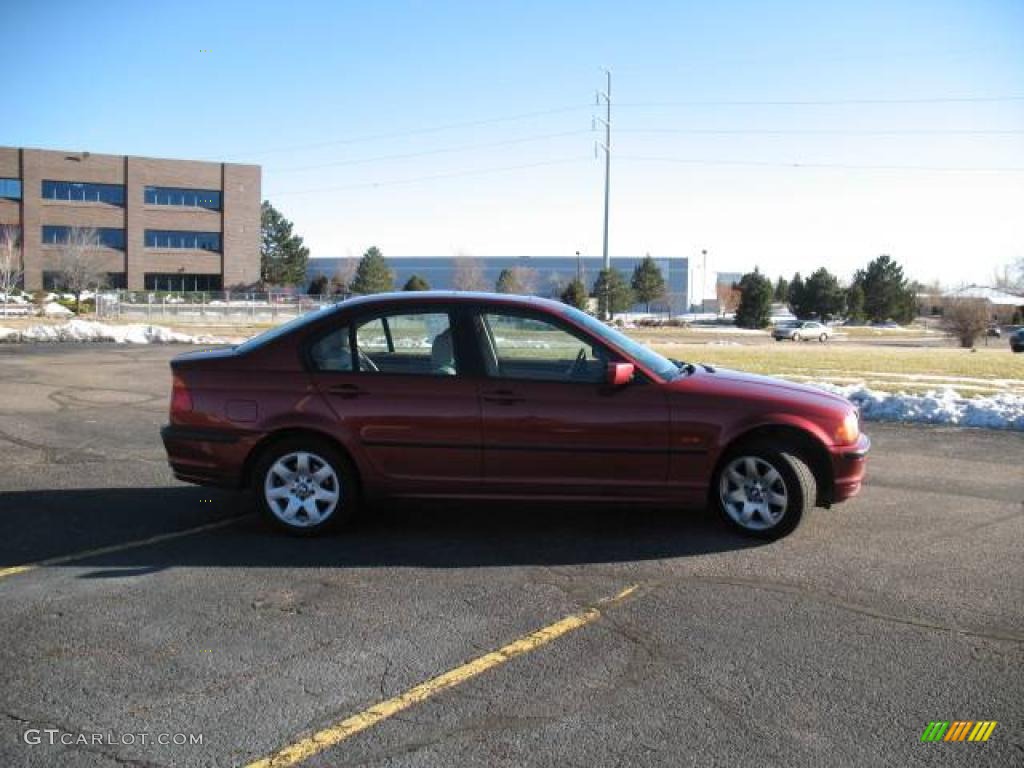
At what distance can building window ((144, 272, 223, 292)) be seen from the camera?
68.8 metres

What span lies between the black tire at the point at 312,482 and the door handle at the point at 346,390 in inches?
12.8

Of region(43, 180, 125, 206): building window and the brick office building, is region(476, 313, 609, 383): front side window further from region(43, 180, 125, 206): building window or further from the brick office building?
region(43, 180, 125, 206): building window

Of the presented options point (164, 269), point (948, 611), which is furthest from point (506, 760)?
point (164, 269)

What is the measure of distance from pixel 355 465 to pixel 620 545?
5.81 feet

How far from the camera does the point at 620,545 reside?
561 centimetres

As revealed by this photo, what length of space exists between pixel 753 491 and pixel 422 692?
2936 millimetres

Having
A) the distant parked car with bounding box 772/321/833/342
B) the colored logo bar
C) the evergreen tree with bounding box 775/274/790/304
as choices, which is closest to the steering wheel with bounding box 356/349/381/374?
the colored logo bar

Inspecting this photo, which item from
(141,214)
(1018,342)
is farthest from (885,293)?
(141,214)

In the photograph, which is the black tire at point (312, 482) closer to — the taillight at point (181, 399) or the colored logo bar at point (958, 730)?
the taillight at point (181, 399)

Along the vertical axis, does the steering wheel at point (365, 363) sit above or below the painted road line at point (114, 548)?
above

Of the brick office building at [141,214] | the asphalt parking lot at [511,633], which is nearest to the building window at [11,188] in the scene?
the brick office building at [141,214]

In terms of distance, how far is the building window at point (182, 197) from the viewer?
225 ft

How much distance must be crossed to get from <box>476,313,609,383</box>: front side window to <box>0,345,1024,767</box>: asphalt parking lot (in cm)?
108

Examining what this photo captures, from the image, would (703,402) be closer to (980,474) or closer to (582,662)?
(582,662)
